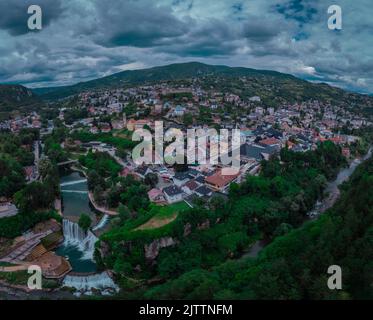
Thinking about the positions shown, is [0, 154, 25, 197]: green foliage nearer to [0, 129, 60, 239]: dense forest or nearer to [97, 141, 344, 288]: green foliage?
[0, 129, 60, 239]: dense forest

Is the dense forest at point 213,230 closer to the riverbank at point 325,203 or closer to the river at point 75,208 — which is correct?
the riverbank at point 325,203

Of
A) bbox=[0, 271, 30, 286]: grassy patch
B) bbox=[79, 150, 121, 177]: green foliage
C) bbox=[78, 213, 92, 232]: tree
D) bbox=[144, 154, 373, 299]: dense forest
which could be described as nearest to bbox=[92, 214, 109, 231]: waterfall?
bbox=[78, 213, 92, 232]: tree

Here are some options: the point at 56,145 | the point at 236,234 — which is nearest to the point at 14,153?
the point at 56,145

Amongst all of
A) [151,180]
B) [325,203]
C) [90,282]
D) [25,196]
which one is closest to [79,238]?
[90,282]

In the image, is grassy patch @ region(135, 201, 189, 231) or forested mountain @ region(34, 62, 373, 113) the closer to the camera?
grassy patch @ region(135, 201, 189, 231)

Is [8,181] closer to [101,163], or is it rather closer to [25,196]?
[25,196]

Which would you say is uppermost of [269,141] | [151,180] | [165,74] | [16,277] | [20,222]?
[165,74]

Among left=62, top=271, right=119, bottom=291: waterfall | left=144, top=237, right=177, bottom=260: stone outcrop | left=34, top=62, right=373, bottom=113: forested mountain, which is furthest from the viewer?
→ left=34, top=62, right=373, bottom=113: forested mountain
